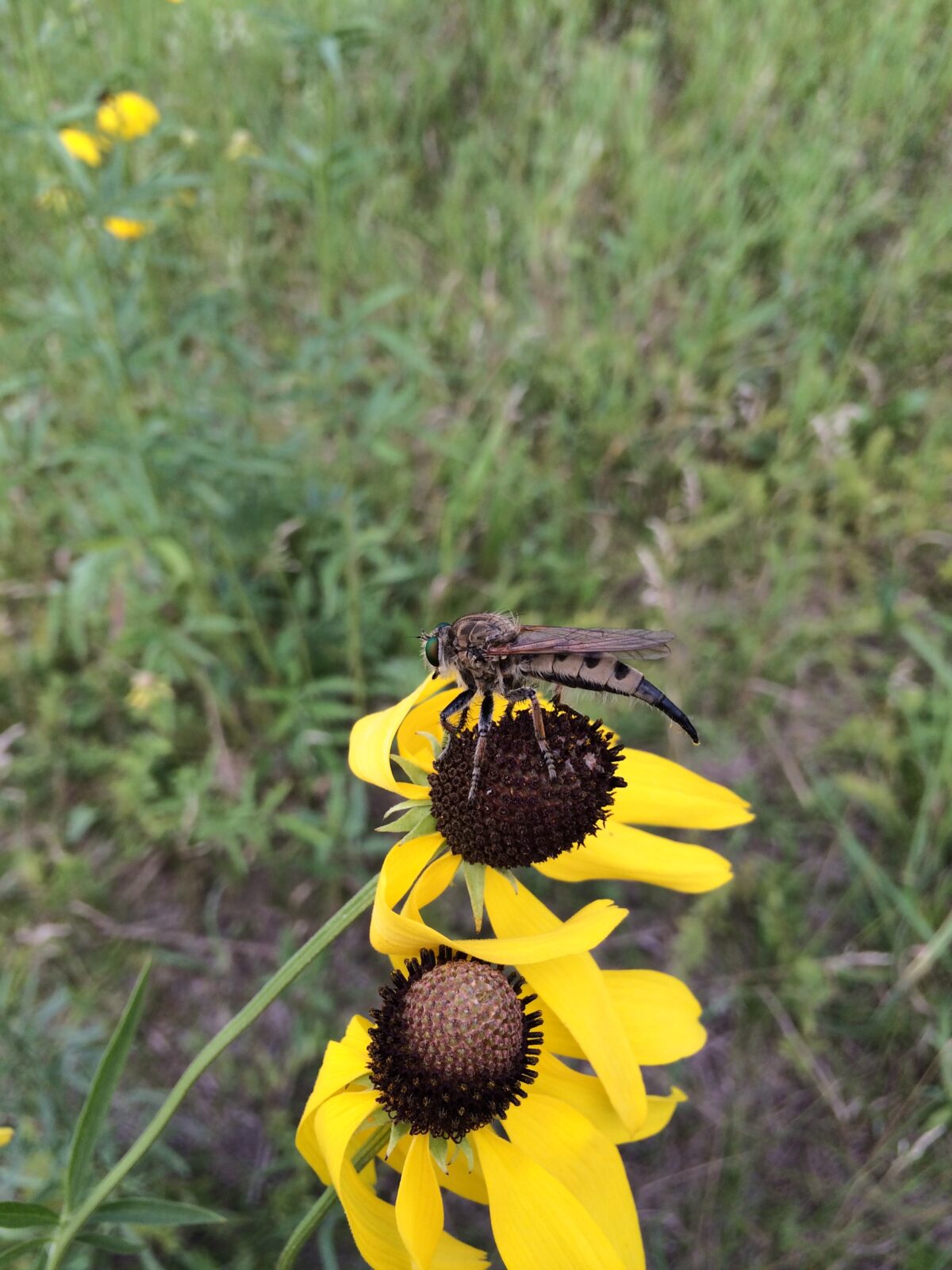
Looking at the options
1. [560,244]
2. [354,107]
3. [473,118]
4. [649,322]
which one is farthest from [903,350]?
[354,107]

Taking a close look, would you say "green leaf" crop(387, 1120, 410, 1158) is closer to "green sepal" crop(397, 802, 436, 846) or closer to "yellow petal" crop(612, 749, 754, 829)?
"green sepal" crop(397, 802, 436, 846)

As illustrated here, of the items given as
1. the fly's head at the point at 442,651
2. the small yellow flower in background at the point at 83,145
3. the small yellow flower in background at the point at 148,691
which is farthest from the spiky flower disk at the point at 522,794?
the small yellow flower in background at the point at 83,145

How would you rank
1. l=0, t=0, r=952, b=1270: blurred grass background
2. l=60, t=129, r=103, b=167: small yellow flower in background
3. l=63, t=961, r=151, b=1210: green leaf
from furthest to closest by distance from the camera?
1. l=60, t=129, r=103, b=167: small yellow flower in background
2. l=0, t=0, r=952, b=1270: blurred grass background
3. l=63, t=961, r=151, b=1210: green leaf

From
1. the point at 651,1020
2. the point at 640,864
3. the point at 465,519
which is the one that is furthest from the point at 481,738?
the point at 465,519

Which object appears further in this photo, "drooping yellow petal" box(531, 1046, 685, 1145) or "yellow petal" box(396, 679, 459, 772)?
"yellow petal" box(396, 679, 459, 772)

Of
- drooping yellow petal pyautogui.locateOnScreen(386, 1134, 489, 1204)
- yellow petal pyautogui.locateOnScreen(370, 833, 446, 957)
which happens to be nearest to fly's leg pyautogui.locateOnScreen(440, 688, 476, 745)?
yellow petal pyautogui.locateOnScreen(370, 833, 446, 957)

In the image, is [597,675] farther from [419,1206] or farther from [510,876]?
[419,1206]
